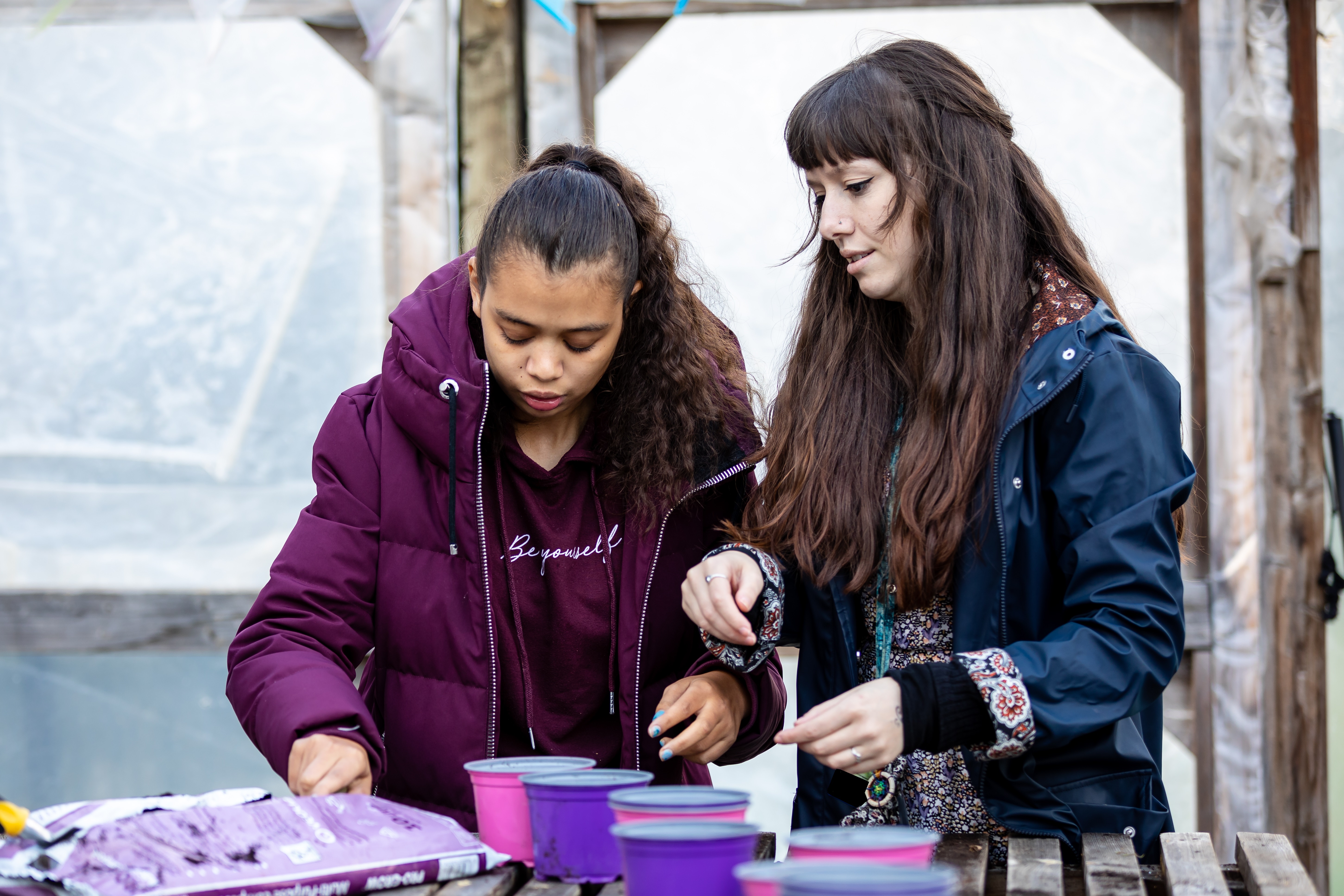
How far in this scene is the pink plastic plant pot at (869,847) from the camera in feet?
3.11

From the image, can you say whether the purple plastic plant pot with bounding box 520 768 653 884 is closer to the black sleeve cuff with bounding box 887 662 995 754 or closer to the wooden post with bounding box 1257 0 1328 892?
the black sleeve cuff with bounding box 887 662 995 754

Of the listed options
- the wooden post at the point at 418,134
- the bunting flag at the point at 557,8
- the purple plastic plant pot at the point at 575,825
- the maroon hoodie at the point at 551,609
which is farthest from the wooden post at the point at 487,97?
the purple plastic plant pot at the point at 575,825

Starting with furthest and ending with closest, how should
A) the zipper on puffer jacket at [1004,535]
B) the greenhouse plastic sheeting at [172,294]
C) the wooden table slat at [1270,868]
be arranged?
the greenhouse plastic sheeting at [172,294] → the zipper on puffer jacket at [1004,535] → the wooden table slat at [1270,868]

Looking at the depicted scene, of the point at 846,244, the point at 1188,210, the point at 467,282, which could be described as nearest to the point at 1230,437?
the point at 1188,210

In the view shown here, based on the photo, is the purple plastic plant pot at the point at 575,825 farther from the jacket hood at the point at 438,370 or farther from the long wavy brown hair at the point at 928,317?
the jacket hood at the point at 438,370

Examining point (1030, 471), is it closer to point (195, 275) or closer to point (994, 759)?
point (994, 759)

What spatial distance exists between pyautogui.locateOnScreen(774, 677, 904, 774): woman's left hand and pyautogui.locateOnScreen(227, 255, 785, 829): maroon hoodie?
0.46m

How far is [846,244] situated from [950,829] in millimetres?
731

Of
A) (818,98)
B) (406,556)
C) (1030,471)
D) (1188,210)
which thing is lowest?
(406,556)

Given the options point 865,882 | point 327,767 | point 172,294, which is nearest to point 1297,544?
point 327,767

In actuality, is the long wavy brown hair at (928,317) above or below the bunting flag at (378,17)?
below

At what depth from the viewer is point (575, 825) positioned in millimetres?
1208

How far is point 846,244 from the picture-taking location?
1596 mm

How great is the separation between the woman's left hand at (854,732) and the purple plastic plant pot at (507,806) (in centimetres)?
23
